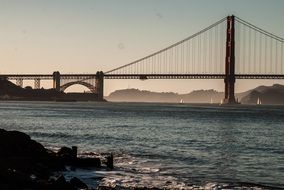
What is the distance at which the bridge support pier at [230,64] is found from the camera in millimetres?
145012

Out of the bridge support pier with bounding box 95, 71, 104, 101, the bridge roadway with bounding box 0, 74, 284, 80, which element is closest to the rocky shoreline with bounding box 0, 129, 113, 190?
the bridge roadway with bounding box 0, 74, 284, 80

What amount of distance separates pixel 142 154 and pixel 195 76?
98.7 m

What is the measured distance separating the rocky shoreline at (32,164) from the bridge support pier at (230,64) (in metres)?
121

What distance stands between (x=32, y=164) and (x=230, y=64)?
130m

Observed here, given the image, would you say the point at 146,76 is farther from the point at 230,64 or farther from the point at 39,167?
the point at 39,167

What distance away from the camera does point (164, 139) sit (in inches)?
1718

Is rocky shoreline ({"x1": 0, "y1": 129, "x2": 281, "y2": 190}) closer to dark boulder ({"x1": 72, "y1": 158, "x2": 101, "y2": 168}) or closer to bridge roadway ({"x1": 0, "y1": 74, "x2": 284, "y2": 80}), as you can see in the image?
dark boulder ({"x1": 72, "y1": 158, "x2": 101, "y2": 168})

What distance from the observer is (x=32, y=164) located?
69.0ft

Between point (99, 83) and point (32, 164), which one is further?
point (99, 83)

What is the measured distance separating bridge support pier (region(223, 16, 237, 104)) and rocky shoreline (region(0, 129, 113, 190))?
4769 inches

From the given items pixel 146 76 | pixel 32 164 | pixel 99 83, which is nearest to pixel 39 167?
pixel 32 164

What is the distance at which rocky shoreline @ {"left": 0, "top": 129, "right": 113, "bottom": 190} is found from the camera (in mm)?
16609

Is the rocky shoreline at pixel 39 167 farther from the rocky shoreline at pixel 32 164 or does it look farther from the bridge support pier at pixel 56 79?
the bridge support pier at pixel 56 79

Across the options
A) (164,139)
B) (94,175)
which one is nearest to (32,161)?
(94,175)
